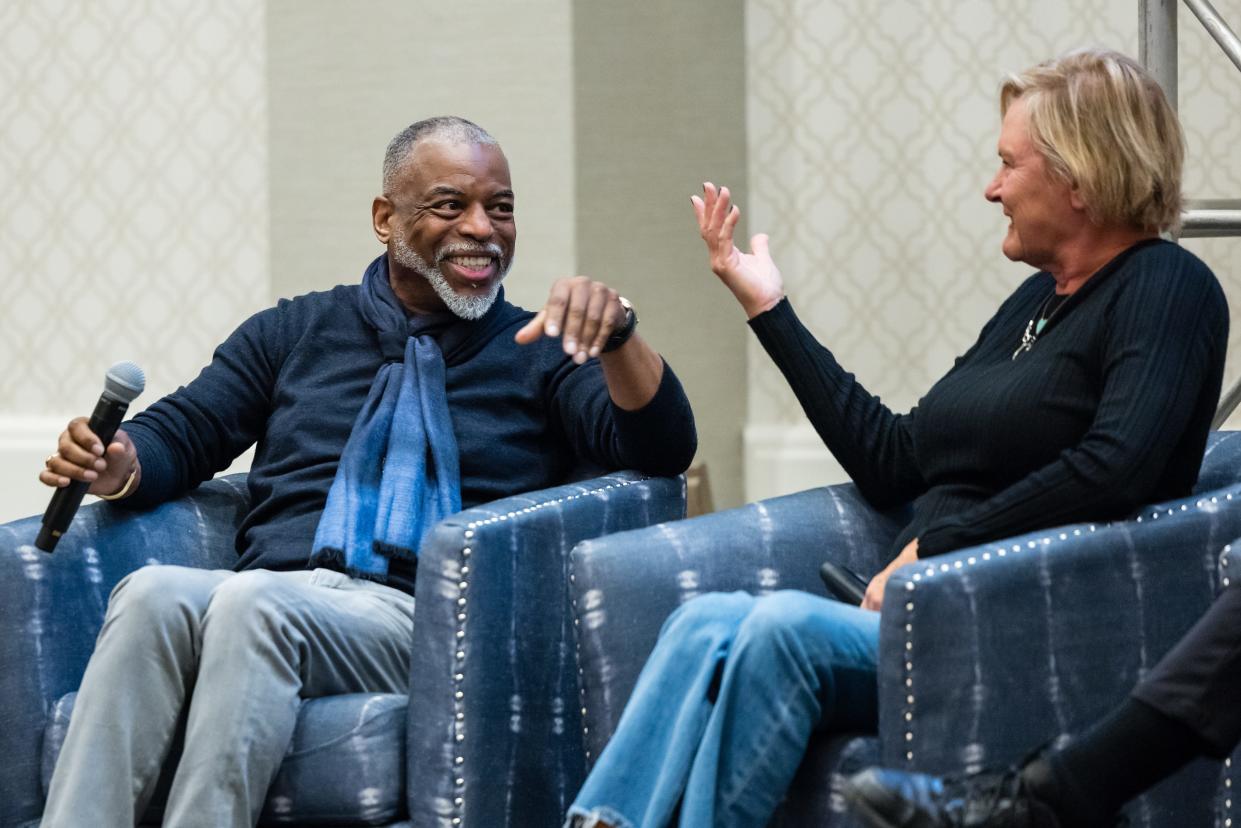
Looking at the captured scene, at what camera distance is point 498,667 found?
229cm

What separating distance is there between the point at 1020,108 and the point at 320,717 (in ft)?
3.96

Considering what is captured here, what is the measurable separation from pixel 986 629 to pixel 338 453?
1121mm

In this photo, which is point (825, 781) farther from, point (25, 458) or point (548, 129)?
point (25, 458)

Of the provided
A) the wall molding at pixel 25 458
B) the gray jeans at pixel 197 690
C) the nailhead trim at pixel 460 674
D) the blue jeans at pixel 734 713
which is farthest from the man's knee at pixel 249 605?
the wall molding at pixel 25 458

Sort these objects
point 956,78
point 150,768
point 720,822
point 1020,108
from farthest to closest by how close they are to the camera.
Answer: point 956,78 < point 1020,108 < point 150,768 < point 720,822

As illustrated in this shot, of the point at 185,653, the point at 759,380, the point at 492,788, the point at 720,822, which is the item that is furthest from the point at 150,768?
the point at 759,380

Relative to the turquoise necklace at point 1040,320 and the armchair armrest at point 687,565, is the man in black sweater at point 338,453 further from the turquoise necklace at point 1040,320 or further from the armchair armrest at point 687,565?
the turquoise necklace at point 1040,320

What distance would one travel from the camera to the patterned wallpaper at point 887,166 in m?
4.53

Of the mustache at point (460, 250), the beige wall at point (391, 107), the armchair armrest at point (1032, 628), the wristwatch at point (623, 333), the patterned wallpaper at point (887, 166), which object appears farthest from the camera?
the patterned wallpaper at point (887, 166)

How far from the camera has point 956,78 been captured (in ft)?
14.9

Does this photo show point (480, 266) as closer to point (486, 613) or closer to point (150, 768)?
point (486, 613)

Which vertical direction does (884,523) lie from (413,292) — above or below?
below

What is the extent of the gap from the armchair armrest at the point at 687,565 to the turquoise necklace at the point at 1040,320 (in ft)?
1.07

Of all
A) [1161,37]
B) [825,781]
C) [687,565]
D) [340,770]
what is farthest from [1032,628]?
[1161,37]
